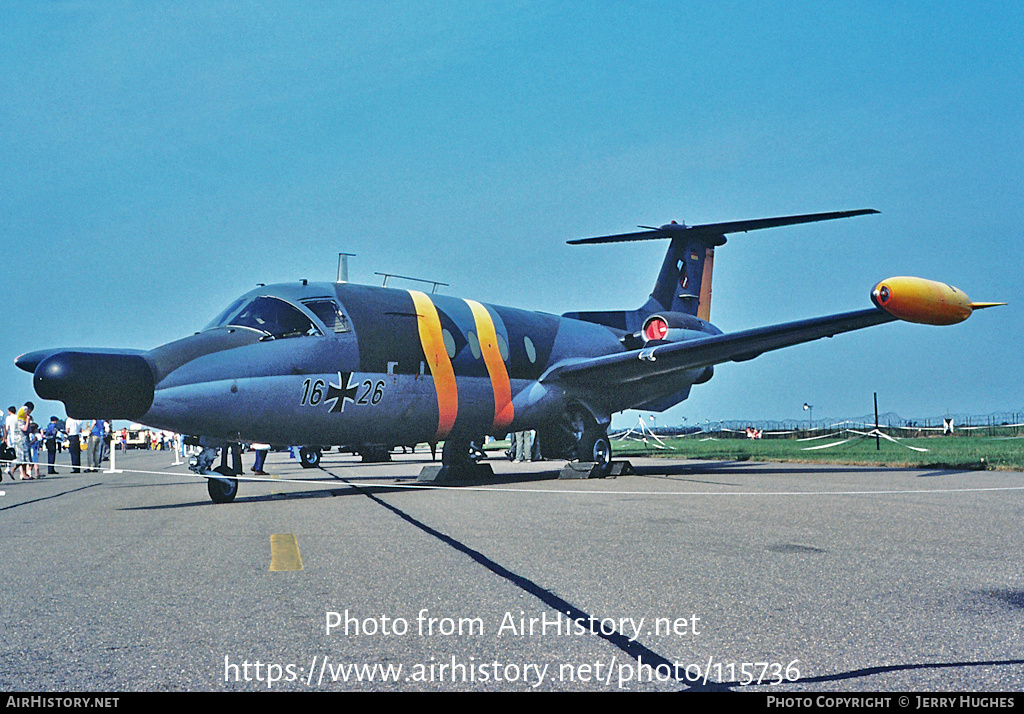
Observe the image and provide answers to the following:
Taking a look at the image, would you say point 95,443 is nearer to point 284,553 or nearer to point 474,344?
point 474,344

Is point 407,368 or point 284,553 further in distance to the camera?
point 407,368

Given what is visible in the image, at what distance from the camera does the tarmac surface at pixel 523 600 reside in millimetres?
3279

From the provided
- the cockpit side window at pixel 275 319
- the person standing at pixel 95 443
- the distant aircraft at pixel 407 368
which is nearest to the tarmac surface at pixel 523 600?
the distant aircraft at pixel 407 368

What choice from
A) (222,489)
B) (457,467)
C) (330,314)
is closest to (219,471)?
(222,489)

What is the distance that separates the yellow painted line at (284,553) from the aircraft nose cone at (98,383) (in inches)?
135

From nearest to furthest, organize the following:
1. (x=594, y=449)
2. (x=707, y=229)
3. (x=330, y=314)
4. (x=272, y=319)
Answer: (x=272, y=319) < (x=330, y=314) < (x=594, y=449) < (x=707, y=229)

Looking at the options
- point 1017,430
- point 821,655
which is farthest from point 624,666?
point 1017,430

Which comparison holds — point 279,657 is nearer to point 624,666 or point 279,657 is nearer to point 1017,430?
point 624,666

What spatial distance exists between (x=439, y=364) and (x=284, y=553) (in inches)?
306

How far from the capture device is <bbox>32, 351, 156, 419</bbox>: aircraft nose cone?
9.62m

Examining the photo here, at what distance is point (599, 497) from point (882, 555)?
5827 millimetres

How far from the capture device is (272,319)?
12.2 m

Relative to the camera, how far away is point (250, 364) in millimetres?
11516

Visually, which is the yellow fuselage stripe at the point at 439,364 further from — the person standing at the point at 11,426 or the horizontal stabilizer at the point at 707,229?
the person standing at the point at 11,426
